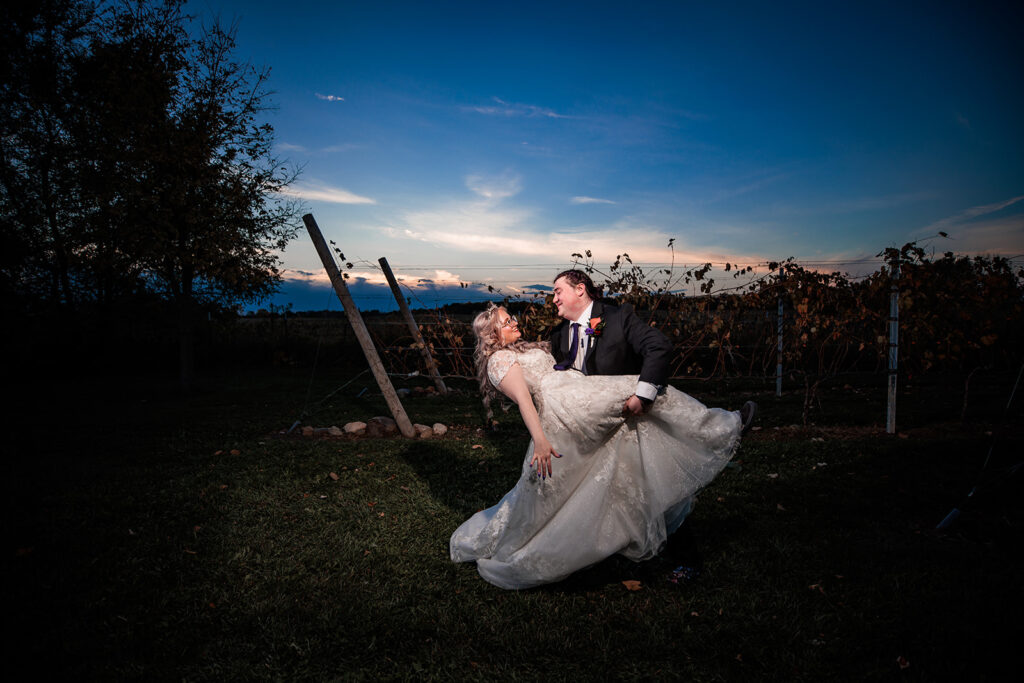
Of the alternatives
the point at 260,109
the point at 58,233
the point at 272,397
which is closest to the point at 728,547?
the point at 272,397

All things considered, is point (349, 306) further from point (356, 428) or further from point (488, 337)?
point (488, 337)

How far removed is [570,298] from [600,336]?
29cm

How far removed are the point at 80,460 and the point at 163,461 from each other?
3.39 ft

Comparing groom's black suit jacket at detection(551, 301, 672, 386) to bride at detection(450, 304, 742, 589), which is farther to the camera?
bride at detection(450, 304, 742, 589)

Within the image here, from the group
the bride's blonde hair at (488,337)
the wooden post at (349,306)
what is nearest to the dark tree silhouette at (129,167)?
the wooden post at (349,306)

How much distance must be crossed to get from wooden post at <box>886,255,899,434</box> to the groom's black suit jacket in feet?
19.2

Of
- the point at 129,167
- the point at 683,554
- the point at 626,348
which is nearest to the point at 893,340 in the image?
the point at 683,554

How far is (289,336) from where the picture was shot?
1881 centimetres

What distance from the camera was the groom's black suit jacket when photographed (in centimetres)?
296

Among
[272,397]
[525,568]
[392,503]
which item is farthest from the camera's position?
[272,397]

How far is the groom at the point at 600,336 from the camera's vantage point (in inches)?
120

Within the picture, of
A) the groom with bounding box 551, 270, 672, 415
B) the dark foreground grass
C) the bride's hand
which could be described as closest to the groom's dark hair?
the groom with bounding box 551, 270, 672, 415

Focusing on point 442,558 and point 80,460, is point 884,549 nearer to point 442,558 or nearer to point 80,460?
point 442,558

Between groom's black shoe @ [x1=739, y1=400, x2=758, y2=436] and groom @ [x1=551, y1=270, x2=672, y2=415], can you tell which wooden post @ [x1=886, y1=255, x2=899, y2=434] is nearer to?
groom's black shoe @ [x1=739, y1=400, x2=758, y2=436]
